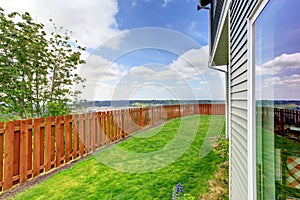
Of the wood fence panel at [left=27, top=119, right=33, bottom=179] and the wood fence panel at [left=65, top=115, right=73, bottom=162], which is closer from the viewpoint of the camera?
the wood fence panel at [left=27, top=119, right=33, bottom=179]

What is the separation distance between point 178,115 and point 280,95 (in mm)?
11912

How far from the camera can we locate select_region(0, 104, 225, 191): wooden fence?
3057 mm

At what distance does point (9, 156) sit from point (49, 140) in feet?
2.47

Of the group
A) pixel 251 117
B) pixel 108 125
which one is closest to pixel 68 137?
pixel 108 125

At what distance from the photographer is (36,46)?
445 cm

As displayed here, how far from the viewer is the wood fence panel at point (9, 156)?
2.99 meters

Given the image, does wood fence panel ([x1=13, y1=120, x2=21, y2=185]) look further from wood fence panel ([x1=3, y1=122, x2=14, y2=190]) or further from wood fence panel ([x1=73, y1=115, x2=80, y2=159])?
wood fence panel ([x1=73, y1=115, x2=80, y2=159])

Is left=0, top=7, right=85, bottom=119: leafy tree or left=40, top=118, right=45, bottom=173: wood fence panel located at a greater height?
left=0, top=7, right=85, bottom=119: leafy tree

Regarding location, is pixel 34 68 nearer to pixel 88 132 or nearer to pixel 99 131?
pixel 88 132

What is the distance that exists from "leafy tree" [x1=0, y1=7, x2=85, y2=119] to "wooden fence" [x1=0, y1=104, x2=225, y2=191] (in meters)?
0.87

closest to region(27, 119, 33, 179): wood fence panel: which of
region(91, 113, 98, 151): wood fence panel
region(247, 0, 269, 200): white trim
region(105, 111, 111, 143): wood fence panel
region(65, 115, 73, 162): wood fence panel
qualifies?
region(65, 115, 73, 162): wood fence panel

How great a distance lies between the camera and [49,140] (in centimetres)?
375

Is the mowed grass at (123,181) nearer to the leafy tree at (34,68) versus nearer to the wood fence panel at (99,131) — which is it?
the wood fence panel at (99,131)

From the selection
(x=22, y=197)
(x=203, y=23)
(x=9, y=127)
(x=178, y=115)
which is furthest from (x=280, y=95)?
(x=178, y=115)
